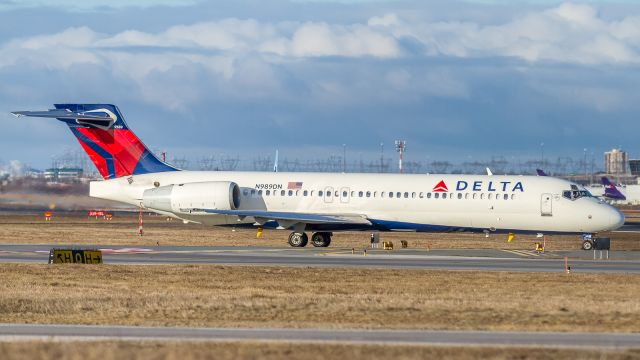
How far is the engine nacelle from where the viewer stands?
50.7 metres

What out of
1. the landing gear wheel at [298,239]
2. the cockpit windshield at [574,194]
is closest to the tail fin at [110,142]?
the landing gear wheel at [298,239]

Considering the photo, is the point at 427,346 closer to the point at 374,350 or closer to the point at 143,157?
the point at 374,350

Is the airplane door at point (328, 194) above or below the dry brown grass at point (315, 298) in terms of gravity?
above

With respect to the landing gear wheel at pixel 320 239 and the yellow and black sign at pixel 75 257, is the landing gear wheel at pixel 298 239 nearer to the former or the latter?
the landing gear wheel at pixel 320 239

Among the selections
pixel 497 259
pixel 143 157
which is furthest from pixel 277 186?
pixel 497 259

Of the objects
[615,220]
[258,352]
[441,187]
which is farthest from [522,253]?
[258,352]

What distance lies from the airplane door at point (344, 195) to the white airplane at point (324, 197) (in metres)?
0.05

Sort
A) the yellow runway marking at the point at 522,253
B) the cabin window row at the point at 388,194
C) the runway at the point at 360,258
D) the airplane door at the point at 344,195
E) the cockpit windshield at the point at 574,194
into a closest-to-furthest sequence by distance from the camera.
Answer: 1. the runway at the point at 360,258
2. the yellow runway marking at the point at 522,253
3. the cockpit windshield at the point at 574,194
4. the cabin window row at the point at 388,194
5. the airplane door at the point at 344,195

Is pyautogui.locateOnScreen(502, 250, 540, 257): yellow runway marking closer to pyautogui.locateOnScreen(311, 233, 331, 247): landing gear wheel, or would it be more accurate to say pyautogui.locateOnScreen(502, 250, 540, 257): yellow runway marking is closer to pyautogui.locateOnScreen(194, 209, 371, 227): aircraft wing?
pyautogui.locateOnScreen(194, 209, 371, 227): aircraft wing

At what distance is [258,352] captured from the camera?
1823 centimetres

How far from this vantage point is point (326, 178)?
5209 cm

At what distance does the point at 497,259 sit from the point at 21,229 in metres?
35.8

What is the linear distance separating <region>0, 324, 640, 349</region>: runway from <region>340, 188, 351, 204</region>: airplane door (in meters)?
29.5

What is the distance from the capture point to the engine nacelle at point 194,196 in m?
50.7
